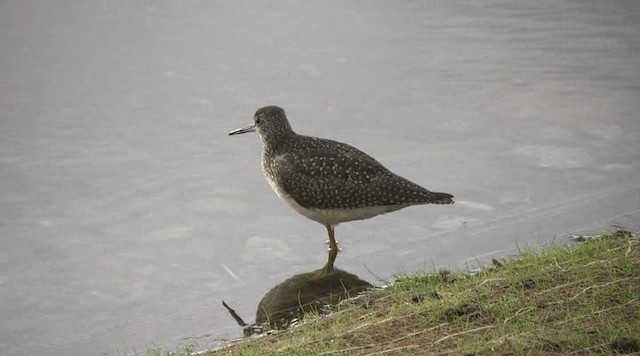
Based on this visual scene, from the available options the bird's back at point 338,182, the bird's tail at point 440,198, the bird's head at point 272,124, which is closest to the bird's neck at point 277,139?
the bird's head at point 272,124

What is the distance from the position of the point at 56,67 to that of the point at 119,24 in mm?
1507

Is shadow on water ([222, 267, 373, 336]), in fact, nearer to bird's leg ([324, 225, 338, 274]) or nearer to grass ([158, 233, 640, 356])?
bird's leg ([324, 225, 338, 274])

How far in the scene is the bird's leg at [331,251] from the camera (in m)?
7.96

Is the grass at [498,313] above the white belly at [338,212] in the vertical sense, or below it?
below

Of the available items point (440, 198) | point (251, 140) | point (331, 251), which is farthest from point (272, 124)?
point (251, 140)

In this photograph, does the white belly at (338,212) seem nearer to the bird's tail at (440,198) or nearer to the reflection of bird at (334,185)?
the reflection of bird at (334,185)

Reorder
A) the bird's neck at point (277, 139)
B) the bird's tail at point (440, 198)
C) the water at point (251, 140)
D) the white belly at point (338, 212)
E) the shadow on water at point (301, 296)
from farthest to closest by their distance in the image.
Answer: the bird's neck at point (277, 139), the white belly at point (338, 212), the bird's tail at point (440, 198), the water at point (251, 140), the shadow on water at point (301, 296)

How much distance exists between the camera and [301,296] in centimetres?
762

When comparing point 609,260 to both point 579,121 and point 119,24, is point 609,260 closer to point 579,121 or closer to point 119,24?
point 579,121

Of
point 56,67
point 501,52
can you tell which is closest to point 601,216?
point 501,52

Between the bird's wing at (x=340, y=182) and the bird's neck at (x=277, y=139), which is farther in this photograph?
the bird's neck at (x=277, y=139)

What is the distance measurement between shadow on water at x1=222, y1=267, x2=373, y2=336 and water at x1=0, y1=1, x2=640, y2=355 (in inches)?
4.9

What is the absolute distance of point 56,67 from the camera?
11.7 m

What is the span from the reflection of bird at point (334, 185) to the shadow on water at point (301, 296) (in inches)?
6.7
